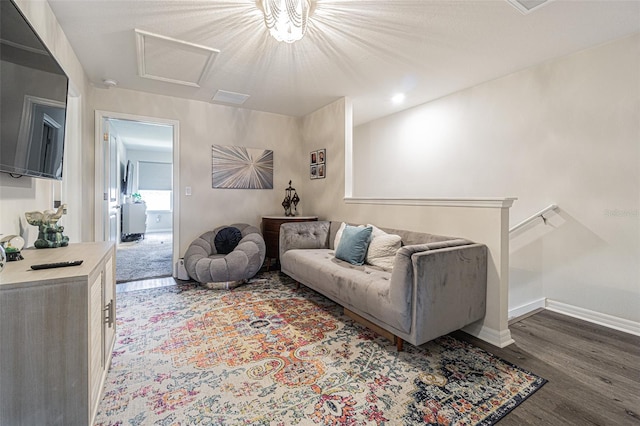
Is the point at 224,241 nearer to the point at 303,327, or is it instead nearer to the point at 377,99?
the point at 303,327

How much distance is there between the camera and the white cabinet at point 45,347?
1.03m

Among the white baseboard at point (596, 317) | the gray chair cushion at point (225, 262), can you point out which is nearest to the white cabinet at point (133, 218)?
the gray chair cushion at point (225, 262)

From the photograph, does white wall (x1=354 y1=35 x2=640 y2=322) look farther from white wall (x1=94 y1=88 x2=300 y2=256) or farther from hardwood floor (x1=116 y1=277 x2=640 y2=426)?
white wall (x1=94 y1=88 x2=300 y2=256)

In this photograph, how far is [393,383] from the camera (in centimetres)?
169

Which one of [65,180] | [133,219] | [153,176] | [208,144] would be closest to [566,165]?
[208,144]

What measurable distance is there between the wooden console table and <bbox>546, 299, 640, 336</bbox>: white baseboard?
291 cm

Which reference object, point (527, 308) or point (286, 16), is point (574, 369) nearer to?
point (527, 308)

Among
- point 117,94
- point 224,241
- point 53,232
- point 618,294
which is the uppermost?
point 117,94

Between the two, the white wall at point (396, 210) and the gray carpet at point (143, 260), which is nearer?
the white wall at point (396, 210)

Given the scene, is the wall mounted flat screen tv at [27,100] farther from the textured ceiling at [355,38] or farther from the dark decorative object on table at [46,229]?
the textured ceiling at [355,38]

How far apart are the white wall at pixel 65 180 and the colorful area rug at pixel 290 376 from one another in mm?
1047

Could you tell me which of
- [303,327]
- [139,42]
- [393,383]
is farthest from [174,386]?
[139,42]

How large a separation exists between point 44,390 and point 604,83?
4.18m

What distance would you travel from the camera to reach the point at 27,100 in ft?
4.85
